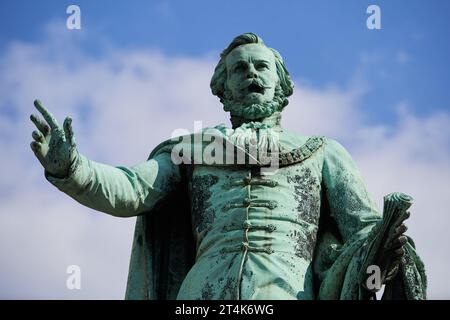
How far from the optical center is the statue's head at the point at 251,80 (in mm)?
19781

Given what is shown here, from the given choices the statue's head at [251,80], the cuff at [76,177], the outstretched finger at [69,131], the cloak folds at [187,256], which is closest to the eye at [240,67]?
the statue's head at [251,80]

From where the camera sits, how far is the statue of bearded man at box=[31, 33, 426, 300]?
59.2 ft

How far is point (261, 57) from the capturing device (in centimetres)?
1991

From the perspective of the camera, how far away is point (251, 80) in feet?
65.0

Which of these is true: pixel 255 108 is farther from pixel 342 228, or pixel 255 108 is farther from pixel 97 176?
pixel 97 176

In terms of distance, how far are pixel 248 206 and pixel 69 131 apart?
1.84m

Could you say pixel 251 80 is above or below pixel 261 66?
below

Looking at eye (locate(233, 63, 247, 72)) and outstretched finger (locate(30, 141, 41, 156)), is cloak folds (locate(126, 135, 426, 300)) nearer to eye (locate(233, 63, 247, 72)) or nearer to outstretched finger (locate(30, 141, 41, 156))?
eye (locate(233, 63, 247, 72))

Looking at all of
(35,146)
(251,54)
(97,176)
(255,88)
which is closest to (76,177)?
(97,176)

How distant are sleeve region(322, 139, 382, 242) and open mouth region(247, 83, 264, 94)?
82 centimetres
